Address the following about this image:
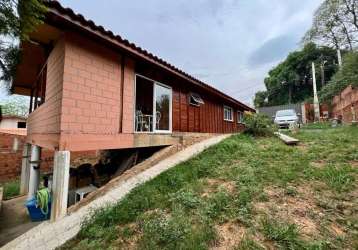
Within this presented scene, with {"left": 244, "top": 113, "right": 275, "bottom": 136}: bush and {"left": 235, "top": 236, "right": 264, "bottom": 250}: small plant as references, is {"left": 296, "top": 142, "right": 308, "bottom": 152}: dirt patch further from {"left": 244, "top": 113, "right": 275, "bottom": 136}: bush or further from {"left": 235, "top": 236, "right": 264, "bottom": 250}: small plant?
{"left": 235, "top": 236, "right": 264, "bottom": 250}: small plant

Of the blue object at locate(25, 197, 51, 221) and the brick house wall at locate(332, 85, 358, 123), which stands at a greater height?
the brick house wall at locate(332, 85, 358, 123)

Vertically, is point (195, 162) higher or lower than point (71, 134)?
lower

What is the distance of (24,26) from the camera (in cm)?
301

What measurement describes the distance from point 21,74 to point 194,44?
11.8 metres

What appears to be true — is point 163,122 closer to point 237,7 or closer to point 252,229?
point 252,229

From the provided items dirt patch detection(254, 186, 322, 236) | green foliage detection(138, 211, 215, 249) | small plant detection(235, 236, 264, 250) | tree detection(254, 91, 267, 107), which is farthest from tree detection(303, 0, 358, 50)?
green foliage detection(138, 211, 215, 249)

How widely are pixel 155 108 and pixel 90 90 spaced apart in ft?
8.19

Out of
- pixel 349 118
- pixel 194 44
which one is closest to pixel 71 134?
pixel 194 44

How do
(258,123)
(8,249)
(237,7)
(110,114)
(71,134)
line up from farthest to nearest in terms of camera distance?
(237,7) < (258,123) < (110,114) < (71,134) < (8,249)

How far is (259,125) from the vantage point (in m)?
8.88

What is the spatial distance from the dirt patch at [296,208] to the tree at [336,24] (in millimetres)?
20006

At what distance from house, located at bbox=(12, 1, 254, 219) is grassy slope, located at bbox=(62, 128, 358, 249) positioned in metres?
1.51

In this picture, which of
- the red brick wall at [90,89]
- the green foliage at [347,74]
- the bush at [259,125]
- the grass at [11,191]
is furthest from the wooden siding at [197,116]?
the green foliage at [347,74]

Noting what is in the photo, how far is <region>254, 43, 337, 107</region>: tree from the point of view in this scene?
33.3 metres
